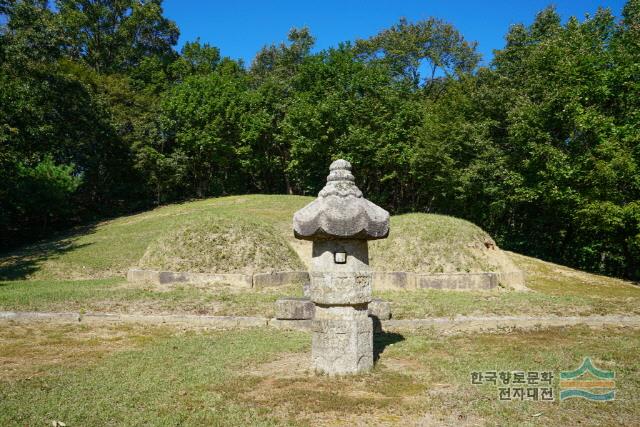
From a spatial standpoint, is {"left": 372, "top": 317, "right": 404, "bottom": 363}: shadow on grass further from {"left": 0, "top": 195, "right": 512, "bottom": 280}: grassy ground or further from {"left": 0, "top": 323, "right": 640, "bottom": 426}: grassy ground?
{"left": 0, "top": 195, "right": 512, "bottom": 280}: grassy ground

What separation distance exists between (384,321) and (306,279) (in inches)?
200

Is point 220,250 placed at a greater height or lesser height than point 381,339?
greater

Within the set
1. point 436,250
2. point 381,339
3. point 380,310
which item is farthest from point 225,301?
point 436,250

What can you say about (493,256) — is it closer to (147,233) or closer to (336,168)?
(336,168)

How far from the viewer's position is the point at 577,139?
70.2ft

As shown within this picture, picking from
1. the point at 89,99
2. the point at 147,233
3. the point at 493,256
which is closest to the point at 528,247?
the point at 493,256

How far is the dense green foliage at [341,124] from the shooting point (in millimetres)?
21141

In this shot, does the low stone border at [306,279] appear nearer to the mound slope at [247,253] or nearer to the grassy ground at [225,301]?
the grassy ground at [225,301]

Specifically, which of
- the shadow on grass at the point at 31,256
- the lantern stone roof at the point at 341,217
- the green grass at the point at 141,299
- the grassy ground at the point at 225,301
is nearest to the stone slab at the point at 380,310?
the grassy ground at the point at 225,301

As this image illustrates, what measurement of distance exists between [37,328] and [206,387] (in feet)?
16.3

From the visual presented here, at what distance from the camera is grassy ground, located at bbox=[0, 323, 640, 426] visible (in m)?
4.81

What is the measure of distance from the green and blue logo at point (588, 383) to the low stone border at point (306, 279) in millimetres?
7001

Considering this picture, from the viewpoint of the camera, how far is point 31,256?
19188mm

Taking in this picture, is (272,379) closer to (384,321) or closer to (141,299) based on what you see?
(384,321)
